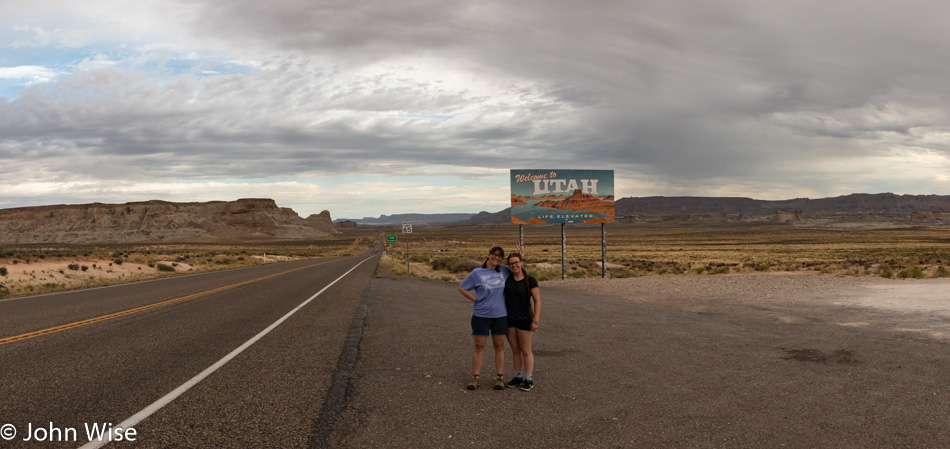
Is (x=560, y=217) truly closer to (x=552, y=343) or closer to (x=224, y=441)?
(x=552, y=343)

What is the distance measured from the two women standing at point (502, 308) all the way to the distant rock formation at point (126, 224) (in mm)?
154585

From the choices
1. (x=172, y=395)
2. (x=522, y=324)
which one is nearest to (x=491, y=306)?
(x=522, y=324)

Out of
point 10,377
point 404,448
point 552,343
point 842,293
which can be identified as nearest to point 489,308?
point 404,448

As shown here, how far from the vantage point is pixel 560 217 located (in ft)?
84.1

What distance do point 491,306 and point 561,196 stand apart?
64.6 ft

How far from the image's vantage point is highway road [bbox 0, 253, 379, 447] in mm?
5016

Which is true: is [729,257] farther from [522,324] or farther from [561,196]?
[522,324]

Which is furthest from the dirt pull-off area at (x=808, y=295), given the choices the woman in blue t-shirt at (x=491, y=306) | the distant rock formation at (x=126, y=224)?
the distant rock formation at (x=126, y=224)

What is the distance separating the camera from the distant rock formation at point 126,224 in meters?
149

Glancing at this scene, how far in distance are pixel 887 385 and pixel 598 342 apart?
3.92m

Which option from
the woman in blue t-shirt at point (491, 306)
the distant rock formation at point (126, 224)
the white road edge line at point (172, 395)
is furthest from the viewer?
the distant rock formation at point (126, 224)

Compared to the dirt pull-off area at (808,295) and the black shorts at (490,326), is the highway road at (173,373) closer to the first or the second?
the black shorts at (490,326)

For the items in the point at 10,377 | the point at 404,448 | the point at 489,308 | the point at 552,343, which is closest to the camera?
the point at 404,448

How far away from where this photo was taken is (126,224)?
510 feet
